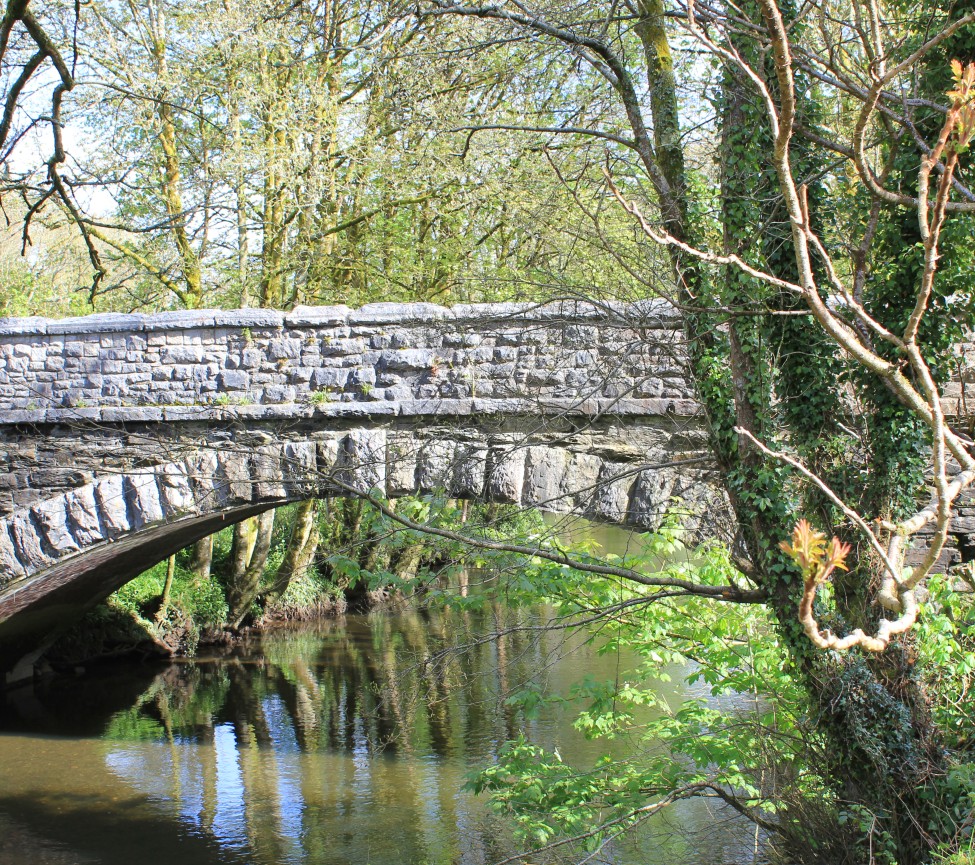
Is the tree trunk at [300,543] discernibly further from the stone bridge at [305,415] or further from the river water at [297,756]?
the stone bridge at [305,415]

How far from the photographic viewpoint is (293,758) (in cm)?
736

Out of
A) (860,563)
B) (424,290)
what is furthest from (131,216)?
(860,563)

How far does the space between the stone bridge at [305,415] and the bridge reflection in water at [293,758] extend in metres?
1.12

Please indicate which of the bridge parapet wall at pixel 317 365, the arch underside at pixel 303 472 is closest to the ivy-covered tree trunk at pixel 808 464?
the arch underside at pixel 303 472

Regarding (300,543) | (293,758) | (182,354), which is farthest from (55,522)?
(300,543)

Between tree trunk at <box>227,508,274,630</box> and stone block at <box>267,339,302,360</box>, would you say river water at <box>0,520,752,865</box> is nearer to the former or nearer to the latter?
tree trunk at <box>227,508,274,630</box>

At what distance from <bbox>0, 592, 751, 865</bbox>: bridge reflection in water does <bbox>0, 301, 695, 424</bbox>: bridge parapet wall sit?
152 centimetres

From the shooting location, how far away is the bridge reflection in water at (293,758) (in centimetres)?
552

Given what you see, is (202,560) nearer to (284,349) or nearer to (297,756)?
(297,756)

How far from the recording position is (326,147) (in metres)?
10.4

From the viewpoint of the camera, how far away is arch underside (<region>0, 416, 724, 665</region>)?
17.6ft

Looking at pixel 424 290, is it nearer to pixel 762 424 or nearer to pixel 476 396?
pixel 476 396

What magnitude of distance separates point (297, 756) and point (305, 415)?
9.54 feet

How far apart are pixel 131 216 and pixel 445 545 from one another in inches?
292
